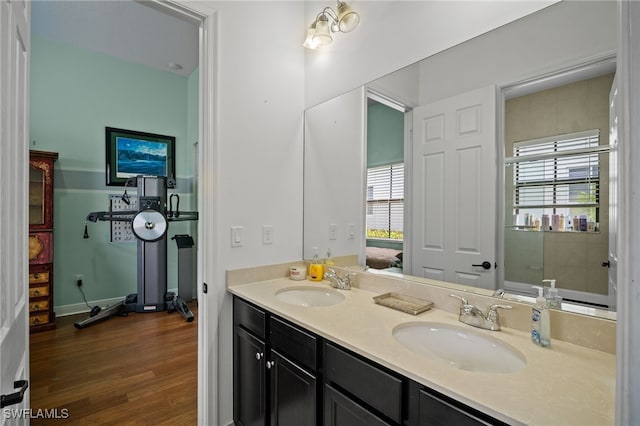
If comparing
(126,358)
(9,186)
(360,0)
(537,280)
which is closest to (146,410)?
(126,358)

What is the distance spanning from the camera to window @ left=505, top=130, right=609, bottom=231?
106 cm

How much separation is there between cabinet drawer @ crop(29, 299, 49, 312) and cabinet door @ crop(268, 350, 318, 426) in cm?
306

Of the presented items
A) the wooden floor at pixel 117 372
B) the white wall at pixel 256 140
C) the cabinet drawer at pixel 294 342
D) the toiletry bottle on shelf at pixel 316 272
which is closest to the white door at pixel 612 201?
the cabinet drawer at pixel 294 342

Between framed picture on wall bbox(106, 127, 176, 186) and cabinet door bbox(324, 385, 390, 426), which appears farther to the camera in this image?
framed picture on wall bbox(106, 127, 176, 186)

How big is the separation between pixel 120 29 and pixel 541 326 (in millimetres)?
4316

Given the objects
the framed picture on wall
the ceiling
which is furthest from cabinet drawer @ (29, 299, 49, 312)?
the ceiling

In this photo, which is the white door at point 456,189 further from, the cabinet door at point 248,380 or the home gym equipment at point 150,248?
the home gym equipment at point 150,248

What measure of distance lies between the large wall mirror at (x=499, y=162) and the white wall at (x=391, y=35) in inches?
2.3

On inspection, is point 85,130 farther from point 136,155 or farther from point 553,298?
point 553,298

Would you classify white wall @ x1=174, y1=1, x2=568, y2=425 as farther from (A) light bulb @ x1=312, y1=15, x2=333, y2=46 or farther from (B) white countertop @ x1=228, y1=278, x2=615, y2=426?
(B) white countertop @ x1=228, y1=278, x2=615, y2=426

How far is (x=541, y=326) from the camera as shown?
1038mm

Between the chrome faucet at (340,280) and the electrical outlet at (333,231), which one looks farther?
the electrical outlet at (333,231)

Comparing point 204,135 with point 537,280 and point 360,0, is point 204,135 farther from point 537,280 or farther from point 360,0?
point 537,280

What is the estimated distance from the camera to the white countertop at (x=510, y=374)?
2.30 feet
